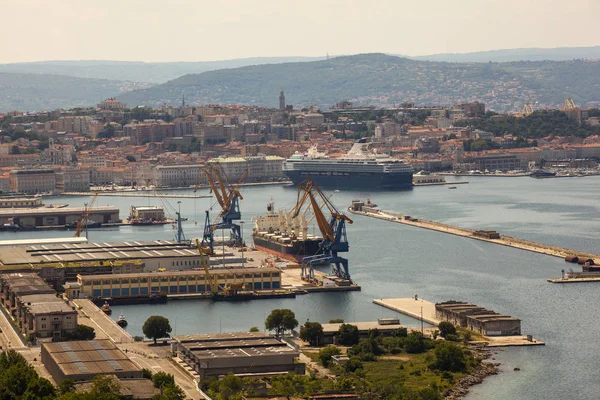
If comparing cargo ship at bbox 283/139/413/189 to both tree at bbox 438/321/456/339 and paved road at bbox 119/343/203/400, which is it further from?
paved road at bbox 119/343/203/400

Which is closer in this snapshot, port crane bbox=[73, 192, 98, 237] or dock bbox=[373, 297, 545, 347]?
dock bbox=[373, 297, 545, 347]

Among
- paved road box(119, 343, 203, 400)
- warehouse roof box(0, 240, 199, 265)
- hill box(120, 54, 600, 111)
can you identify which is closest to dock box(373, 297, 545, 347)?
paved road box(119, 343, 203, 400)

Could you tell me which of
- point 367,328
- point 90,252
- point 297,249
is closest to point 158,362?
point 367,328

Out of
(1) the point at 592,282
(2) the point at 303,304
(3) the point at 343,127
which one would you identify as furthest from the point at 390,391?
(3) the point at 343,127

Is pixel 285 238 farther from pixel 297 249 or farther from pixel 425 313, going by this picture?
pixel 425 313

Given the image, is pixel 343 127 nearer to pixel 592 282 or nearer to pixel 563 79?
pixel 592 282

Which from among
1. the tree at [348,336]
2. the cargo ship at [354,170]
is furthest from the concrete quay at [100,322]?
the cargo ship at [354,170]

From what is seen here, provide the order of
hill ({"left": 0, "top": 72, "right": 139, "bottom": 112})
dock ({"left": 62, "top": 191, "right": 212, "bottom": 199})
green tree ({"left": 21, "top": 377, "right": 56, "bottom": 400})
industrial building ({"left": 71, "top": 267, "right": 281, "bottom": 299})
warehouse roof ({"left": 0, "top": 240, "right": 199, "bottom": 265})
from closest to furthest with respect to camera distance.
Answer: green tree ({"left": 21, "top": 377, "right": 56, "bottom": 400}) < industrial building ({"left": 71, "top": 267, "right": 281, "bottom": 299}) < warehouse roof ({"left": 0, "top": 240, "right": 199, "bottom": 265}) < dock ({"left": 62, "top": 191, "right": 212, "bottom": 199}) < hill ({"left": 0, "top": 72, "right": 139, "bottom": 112})
